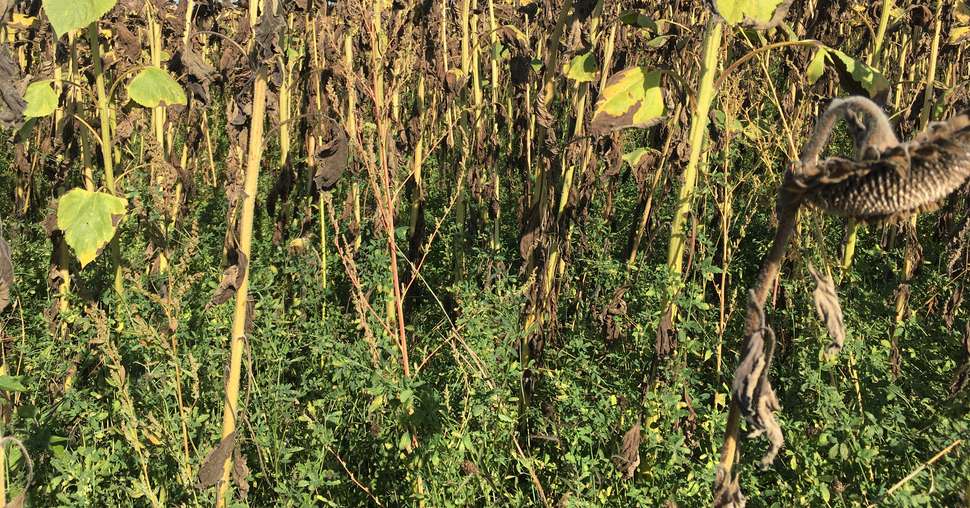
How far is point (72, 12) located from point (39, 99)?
67 centimetres

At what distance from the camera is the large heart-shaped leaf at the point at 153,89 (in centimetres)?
263

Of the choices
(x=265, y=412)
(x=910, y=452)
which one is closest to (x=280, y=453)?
(x=265, y=412)

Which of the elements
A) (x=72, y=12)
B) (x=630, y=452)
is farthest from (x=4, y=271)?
(x=630, y=452)

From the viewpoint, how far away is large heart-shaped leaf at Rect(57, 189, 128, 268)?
2.49m

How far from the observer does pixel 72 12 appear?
2207 mm

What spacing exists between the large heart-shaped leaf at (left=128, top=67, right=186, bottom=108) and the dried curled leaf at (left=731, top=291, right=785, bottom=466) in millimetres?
2197

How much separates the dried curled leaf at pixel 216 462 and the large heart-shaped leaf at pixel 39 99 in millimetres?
1518

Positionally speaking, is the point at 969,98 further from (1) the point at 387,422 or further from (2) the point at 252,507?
(2) the point at 252,507

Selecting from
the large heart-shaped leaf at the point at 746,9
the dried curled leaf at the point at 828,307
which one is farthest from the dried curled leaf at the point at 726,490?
the large heart-shaped leaf at the point at 746,9

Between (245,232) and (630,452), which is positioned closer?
(245,232)

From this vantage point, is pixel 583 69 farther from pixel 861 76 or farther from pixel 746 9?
pixel 746 9

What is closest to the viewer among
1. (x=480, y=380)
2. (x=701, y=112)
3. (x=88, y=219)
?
(x=701, y=112)

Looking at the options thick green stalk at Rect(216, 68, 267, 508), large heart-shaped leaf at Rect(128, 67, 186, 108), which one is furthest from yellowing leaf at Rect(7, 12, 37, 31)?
thick green stalk at Rect(216, 68, 267, 508)

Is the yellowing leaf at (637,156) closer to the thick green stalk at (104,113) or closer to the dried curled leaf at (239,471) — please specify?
the dried curled leaf at (239,471)
